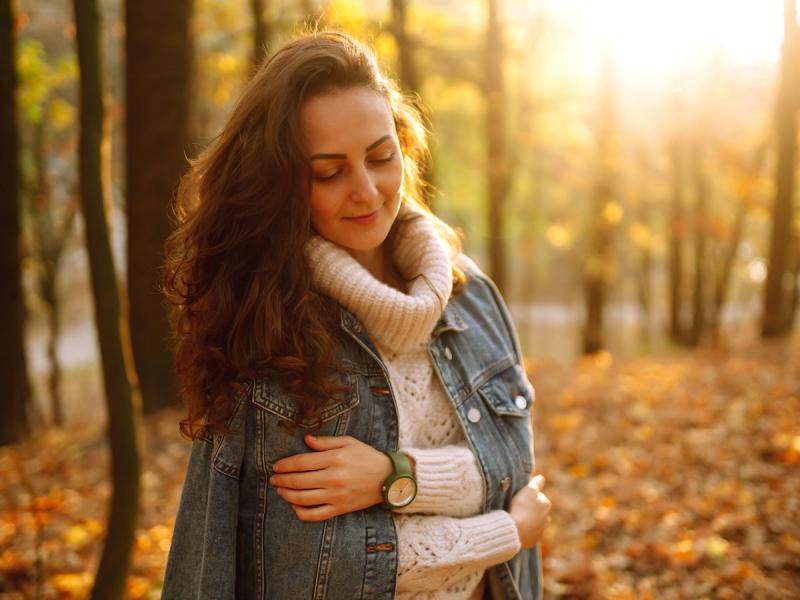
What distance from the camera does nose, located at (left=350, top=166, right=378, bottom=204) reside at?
1925mm

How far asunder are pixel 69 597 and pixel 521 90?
13.1 metres

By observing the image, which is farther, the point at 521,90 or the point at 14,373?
the point at 521,90

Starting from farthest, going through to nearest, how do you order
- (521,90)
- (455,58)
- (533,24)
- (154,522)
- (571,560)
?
1. (521,90)
2. (533,24)
3. (455,58)
4. (154,522)
5. (571,560)

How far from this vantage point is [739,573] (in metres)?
3.70

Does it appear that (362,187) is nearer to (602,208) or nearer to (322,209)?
(322,209)

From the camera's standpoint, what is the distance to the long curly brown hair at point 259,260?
6.00 feet

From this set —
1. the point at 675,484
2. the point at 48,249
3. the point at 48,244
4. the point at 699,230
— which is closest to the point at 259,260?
the point at 675,484

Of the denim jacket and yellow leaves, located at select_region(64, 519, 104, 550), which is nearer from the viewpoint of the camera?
the denim jacket

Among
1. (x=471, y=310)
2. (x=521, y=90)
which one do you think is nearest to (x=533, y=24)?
(x=521, y=90)

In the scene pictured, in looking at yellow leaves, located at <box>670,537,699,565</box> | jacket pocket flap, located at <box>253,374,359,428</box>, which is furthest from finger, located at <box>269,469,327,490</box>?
yellow leaves, located at <box>670,537,699,565</box>

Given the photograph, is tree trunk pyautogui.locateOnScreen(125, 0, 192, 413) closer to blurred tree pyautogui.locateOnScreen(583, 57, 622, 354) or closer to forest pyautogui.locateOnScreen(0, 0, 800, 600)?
forest pyautogui.locateOnScreen(0, 0, 800, 600)

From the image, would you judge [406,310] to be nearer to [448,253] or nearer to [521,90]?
[448,253]

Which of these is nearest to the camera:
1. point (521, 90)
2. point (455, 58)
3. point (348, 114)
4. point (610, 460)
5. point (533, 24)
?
point (348, 114)

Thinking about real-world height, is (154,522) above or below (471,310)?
below
